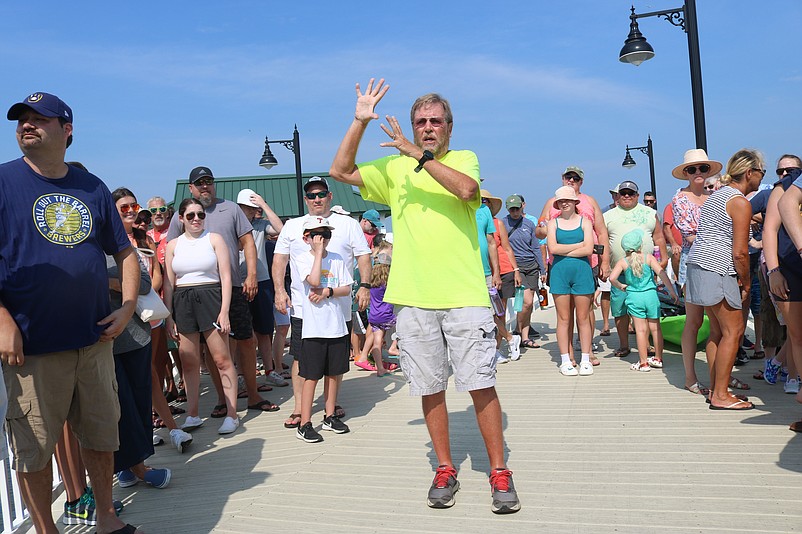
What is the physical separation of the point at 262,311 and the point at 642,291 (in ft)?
13.6

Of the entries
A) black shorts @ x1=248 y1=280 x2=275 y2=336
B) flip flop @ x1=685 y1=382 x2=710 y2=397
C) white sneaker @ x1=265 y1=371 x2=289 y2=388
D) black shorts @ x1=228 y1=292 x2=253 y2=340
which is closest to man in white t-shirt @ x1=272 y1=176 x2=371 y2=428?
black shorts @ x1=228 y1=292 x2=253 y2=340

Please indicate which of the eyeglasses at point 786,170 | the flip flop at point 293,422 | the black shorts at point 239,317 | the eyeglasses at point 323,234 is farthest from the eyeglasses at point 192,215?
the eyeglasses at point 786,170

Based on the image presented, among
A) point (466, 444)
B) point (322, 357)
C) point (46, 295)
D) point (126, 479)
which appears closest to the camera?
point (46, 295)

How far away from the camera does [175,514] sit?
4199mm

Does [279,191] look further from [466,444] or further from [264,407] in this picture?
[466,444]

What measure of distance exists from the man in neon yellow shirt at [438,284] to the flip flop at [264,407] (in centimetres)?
304

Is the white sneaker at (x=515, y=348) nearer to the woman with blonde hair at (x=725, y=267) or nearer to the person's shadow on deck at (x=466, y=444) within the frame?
the person's shadow on deck at (x=466, y=444)

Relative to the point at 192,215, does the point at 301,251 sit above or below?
below

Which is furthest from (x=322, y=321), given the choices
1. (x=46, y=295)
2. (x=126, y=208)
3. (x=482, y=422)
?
(x=46, y=295)

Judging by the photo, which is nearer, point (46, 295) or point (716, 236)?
point (46, 295)

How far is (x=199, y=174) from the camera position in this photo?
22.4ft

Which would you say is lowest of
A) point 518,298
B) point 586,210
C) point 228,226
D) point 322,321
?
point 518,298

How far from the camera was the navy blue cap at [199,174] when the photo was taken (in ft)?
22.4

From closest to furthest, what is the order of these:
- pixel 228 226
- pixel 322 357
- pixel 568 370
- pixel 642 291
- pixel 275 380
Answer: pixel 322 357
pixel 228 226
pixel 568 370
pixel 642 291
pixel 275 380
